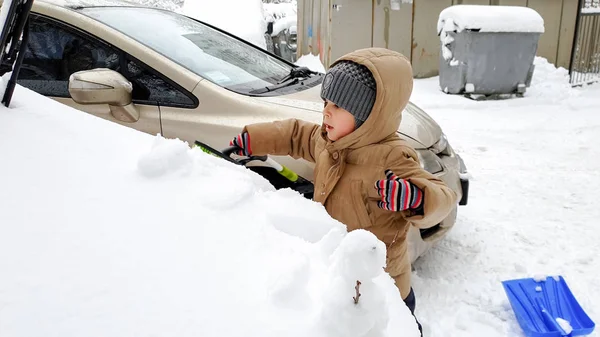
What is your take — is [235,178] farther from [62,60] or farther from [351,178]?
[62,60]

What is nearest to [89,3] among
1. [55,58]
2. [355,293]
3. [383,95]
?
[55,58]

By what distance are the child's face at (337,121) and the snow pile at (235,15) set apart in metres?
9.50

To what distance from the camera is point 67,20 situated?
2928 mm

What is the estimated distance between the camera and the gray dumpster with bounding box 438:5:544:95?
26.2ft

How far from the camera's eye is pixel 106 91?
264 cm

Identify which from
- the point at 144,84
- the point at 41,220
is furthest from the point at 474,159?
the point at 41,220

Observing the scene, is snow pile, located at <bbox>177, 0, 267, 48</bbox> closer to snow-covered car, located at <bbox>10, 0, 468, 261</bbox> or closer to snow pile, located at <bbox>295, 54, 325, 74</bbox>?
snow pile, located at <bbox>295, 54, 325, 74</bbox>

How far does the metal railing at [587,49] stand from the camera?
9.65 metres

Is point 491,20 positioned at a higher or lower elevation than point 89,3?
lower

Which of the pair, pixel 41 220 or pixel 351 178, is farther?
pixel 351 178

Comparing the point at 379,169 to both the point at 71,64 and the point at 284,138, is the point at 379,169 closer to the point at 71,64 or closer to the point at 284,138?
the point at 284,138

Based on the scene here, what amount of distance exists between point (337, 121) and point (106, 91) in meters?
1.36

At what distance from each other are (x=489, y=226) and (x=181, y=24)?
2717 mm

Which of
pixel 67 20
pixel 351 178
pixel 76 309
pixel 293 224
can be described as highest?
pixel 67 20
